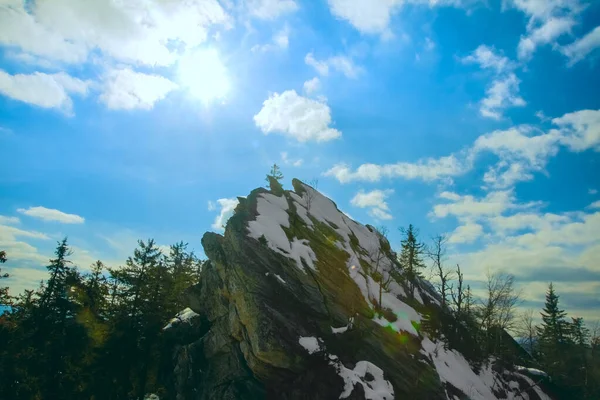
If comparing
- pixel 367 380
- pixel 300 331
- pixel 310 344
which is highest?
pixel 300 331

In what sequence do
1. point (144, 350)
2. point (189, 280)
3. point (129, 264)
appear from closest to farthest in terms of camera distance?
point (144, 350) → point (129, 264) → point (189, 280)

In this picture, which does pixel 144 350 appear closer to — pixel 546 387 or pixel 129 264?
pixel 129 264

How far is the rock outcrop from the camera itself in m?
18.5

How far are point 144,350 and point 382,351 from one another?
18.7 metres

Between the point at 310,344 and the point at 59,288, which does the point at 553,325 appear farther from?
the point at 59,288

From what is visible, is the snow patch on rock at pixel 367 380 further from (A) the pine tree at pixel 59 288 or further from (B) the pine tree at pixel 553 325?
(B) the pine tree at pixel 553 325

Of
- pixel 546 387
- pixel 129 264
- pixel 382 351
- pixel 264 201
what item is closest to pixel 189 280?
pixel 129 264

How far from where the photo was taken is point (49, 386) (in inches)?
874

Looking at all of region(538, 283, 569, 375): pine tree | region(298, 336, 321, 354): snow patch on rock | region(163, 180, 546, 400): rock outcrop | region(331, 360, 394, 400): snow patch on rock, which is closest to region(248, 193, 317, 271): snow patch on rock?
region(163, 180, 546, 400): rock outcrop

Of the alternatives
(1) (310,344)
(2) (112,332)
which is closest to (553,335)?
(1) (310,344)

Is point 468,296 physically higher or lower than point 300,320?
higher

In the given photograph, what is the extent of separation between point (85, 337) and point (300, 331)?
17.2 metres

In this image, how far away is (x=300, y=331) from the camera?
63.9ft

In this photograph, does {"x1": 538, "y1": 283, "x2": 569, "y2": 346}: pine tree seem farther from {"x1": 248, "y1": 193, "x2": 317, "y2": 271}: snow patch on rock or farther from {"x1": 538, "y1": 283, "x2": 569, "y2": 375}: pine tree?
{"x1": 248, "y1": 193, "x2": 317, "y2": 271}: snow patch on rock
